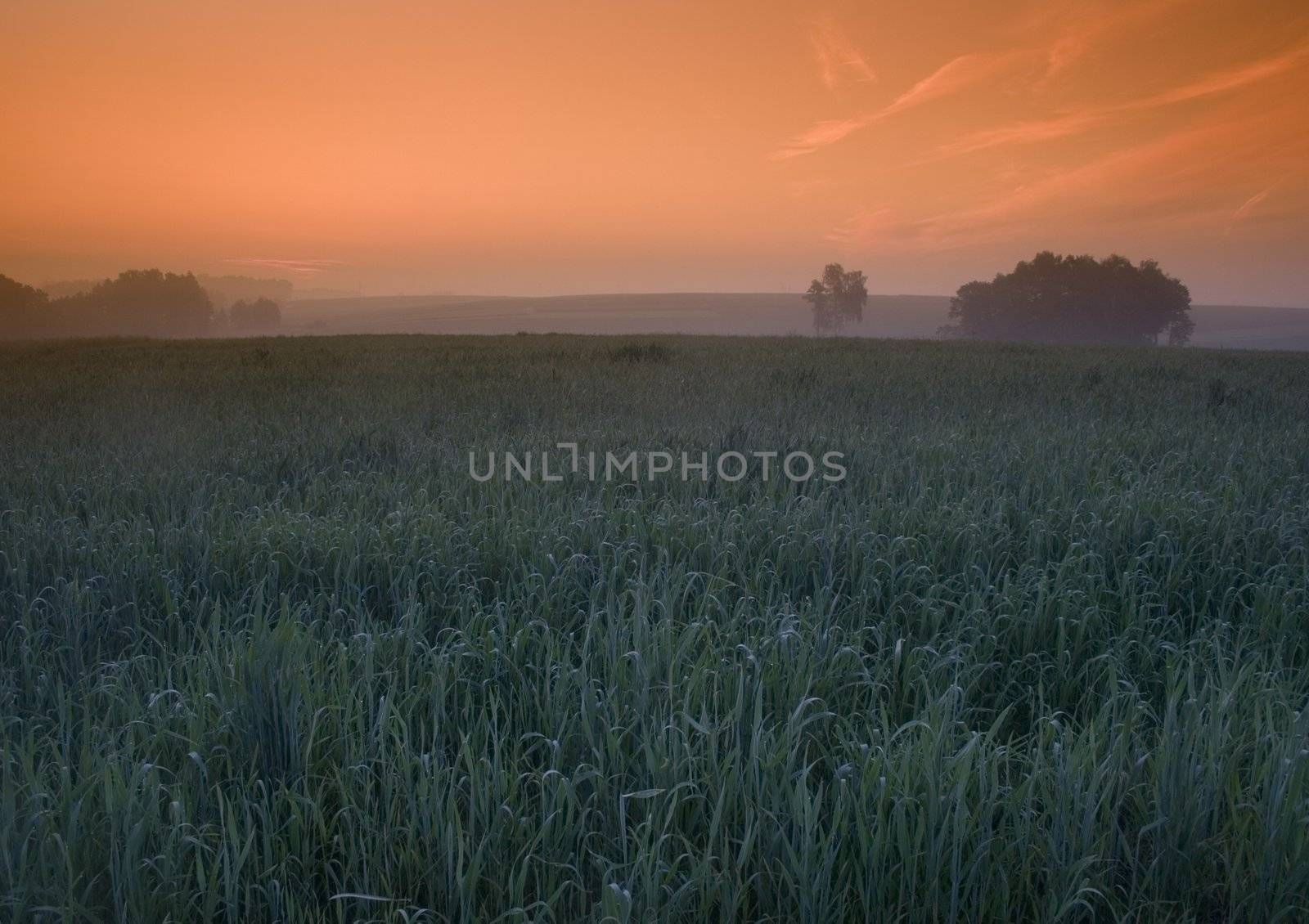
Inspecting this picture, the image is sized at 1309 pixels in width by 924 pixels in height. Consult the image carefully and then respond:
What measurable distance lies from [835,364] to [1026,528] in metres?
11.6

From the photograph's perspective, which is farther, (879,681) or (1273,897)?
(879,681)

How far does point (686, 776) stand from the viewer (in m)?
2.22

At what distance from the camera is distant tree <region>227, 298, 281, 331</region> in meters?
88.6

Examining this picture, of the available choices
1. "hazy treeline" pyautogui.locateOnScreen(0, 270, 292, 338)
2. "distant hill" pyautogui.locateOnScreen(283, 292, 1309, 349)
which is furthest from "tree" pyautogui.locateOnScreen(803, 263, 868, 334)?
"hazy treeline" pyautogui.locateOnScreen(0, 270, 292, 338)

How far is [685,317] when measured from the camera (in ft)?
346

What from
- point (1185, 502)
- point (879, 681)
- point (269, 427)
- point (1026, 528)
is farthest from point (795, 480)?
point (269, 427)

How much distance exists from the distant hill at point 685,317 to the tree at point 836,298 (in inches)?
151

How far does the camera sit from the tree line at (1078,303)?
62.1 m

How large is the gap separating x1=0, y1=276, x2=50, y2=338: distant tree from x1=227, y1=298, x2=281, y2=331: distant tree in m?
32.7

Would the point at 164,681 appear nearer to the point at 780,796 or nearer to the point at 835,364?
the point at 780,796

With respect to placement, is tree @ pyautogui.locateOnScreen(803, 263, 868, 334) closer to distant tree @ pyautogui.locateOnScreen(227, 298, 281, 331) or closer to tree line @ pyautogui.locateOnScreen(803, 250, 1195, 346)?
tree line @ pyautogui.locateOnScreen(803, 250, 1195, 346)

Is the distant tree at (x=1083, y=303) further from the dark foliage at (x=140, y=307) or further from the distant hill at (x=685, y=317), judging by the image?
the dark foliage at (x=140, y=307)

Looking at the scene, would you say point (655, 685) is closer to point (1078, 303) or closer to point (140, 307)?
point (1078, 303)

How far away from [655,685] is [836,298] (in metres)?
88.6
